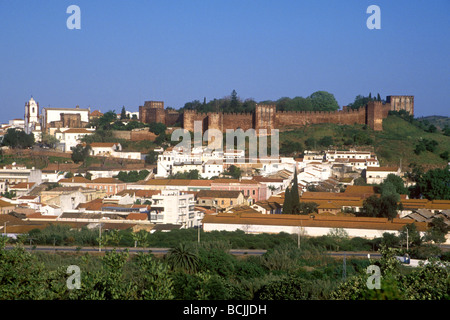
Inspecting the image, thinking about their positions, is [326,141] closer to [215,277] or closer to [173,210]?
[173,210]

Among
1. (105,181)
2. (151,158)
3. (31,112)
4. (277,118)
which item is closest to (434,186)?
(105,181)

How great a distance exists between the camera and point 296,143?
150ft

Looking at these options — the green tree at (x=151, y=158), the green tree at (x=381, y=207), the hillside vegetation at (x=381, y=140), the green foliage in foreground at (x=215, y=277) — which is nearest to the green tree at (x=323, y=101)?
the hillside vegetation at (x=381, y=140)

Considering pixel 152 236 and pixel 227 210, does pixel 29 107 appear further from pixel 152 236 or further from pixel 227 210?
pixel 152 236

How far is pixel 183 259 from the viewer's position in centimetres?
1914

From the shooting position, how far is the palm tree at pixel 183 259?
18859 millimetres

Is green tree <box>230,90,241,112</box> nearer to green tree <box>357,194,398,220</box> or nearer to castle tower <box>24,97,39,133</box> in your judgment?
castle tower <box>24,97,39,133</box>

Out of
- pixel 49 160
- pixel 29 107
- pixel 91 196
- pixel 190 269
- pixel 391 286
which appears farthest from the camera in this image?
pixel 29 107

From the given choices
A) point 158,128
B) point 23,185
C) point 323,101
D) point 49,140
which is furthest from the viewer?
point 323,101

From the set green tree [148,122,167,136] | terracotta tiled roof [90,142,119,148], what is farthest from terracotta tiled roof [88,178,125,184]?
green tree [148,122,167,136]

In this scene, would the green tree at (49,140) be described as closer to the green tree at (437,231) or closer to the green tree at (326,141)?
the green tree at (326,141)

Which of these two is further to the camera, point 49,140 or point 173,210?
point 49,140
